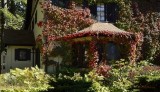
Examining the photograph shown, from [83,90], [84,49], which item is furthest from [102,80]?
[84,49]

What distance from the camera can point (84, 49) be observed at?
87.2 ft

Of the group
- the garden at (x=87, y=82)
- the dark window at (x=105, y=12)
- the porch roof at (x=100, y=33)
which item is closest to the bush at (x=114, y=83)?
the garden at (x=87, y=82)

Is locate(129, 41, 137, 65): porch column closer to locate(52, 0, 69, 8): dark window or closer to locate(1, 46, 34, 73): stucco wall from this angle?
locate(52, 0, 69, 8): dark window

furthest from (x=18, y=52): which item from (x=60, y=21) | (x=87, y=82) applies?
(x=87, y=82)

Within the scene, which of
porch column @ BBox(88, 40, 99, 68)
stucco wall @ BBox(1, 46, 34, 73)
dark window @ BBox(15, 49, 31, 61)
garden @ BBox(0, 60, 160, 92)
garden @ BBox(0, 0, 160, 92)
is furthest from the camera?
dark window @ BBox(15, 49, 31, 61)

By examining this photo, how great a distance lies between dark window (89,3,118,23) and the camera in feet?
95.0

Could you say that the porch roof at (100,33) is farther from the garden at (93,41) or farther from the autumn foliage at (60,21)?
the autumn foliage at (60,21)

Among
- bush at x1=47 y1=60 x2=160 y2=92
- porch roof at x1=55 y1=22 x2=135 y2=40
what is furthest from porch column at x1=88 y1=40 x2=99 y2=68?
bush at x1=47 y1=60 x2=160 y2=92

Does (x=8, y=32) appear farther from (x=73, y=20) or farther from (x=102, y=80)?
(x=102, y=80)

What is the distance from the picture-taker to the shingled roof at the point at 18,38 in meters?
32.8

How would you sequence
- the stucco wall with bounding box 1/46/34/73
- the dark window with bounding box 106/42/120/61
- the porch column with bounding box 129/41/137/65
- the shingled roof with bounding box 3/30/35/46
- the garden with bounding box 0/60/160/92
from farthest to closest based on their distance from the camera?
the shingled roof with bounding box 3/30/35/46 → the stucco wall with bounding box 1/46/34/73 → the dark window with bounding box 106/42/120/61 → the porch column with bounding box 129/41/137/65 → the garden with bounding box 0/60/160/92

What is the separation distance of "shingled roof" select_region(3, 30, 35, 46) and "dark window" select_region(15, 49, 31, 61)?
2.36 feet

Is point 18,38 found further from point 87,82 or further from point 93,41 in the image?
point 87,82

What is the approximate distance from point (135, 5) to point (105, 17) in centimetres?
273
